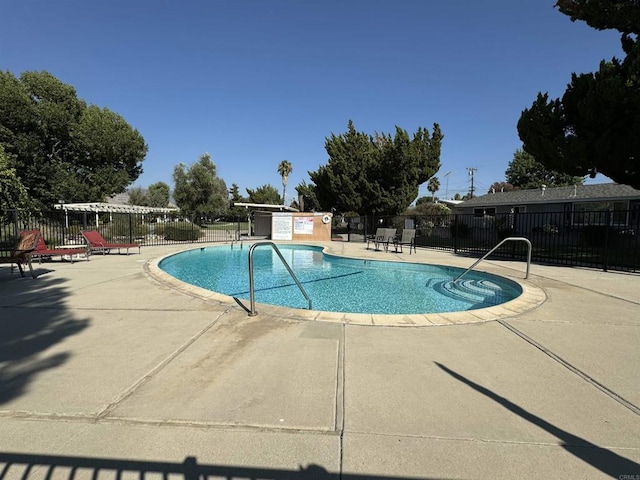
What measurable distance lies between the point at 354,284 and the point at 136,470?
26.9 feet

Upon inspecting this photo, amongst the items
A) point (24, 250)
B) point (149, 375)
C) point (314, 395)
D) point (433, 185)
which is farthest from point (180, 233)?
point (433, 185)

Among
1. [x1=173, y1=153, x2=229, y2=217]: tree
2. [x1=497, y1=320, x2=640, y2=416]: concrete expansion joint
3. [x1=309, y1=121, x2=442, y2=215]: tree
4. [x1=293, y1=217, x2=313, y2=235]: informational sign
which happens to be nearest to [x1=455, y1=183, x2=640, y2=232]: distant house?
[x1=309, y1=121, x2=442, y2=215]: tree

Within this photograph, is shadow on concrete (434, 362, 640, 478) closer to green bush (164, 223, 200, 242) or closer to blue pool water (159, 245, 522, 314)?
blue pool water (159, 245, 522, 314)

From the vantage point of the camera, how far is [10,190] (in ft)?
28.9

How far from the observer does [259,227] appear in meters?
29.1

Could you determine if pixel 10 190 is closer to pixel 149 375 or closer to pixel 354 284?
pixel 149 375

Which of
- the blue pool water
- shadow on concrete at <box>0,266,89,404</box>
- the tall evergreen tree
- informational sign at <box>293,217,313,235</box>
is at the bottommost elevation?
the blue pool water

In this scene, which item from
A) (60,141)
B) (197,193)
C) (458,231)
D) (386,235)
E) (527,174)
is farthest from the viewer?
(527,174)

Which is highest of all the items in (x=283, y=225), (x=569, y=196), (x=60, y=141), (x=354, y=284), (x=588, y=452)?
(x=60, y=141)

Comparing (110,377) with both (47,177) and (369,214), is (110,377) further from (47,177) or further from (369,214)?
(47,177)

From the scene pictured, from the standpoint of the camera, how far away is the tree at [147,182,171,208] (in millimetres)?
67588

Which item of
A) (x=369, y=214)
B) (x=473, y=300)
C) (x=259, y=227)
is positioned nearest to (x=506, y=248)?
(x=473, y=300)

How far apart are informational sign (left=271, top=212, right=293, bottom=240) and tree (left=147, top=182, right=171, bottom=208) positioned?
5099 centimetres

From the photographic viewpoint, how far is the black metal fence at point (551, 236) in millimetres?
11555
